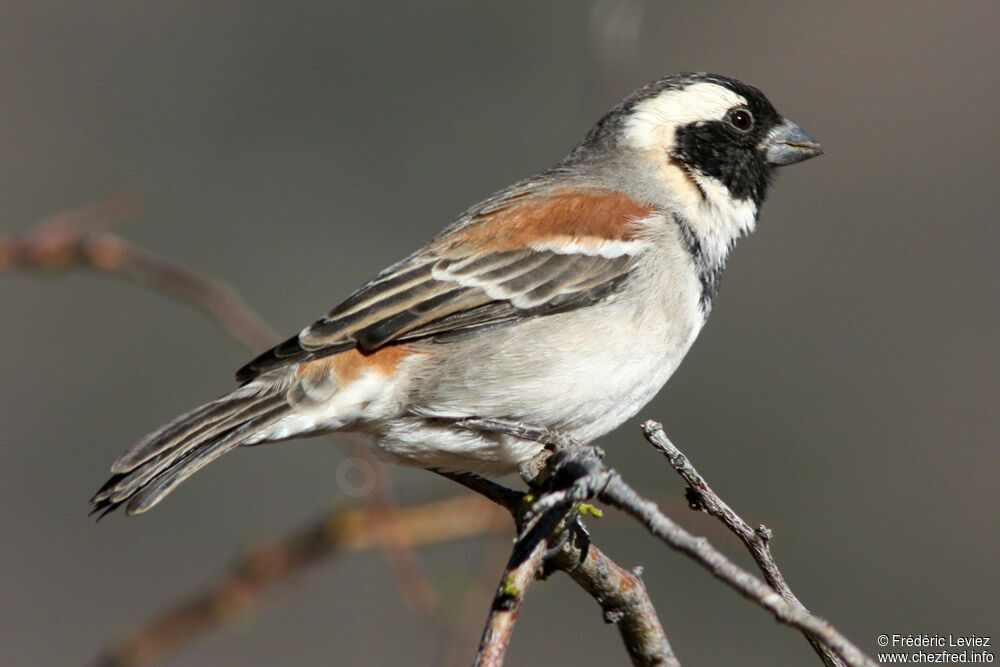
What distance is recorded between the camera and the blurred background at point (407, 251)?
24.8 feet

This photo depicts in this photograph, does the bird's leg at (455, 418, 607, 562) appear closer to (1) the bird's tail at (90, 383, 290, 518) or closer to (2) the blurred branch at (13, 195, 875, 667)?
(2) the blurred branch at (13, 195, 875, 667)

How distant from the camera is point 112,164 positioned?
32.0 feet

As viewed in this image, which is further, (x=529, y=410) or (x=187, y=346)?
(x=187, y=346)

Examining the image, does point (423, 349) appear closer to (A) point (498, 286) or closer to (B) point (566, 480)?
(A) point (498, 286)

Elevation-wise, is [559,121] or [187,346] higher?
[559,121]

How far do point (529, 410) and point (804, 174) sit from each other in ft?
26.2

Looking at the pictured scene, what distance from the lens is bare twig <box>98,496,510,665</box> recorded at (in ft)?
9.81

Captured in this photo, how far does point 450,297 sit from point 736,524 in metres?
1.55

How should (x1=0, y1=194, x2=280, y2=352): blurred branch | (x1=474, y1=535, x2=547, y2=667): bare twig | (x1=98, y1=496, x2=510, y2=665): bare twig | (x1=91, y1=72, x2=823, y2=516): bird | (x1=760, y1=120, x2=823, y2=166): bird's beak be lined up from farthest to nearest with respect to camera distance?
1. (x1=760, y1=120, x2=823, y2=166): bird's beak
2. (x1=91, y1=72, x2=823, y2=516): bird
3. (x1=0, y1=194, x2=280, y2=352): blurred branch
4. (x1=98, y1=496, x2=510, y2=665): bare twig
5. (x1=474, y1=535, x2=547, y2=667): bare twig

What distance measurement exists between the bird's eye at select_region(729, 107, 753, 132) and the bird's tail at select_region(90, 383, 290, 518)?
1920 mm

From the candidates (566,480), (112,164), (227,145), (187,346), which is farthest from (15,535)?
(566,480)

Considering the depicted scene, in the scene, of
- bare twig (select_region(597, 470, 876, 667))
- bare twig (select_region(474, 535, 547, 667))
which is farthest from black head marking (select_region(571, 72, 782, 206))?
bare twig (select_region(597, 470, 876, 667))

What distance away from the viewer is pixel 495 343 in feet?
11.5

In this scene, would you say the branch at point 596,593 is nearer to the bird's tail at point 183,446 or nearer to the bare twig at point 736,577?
the bare twig at point 736,577
